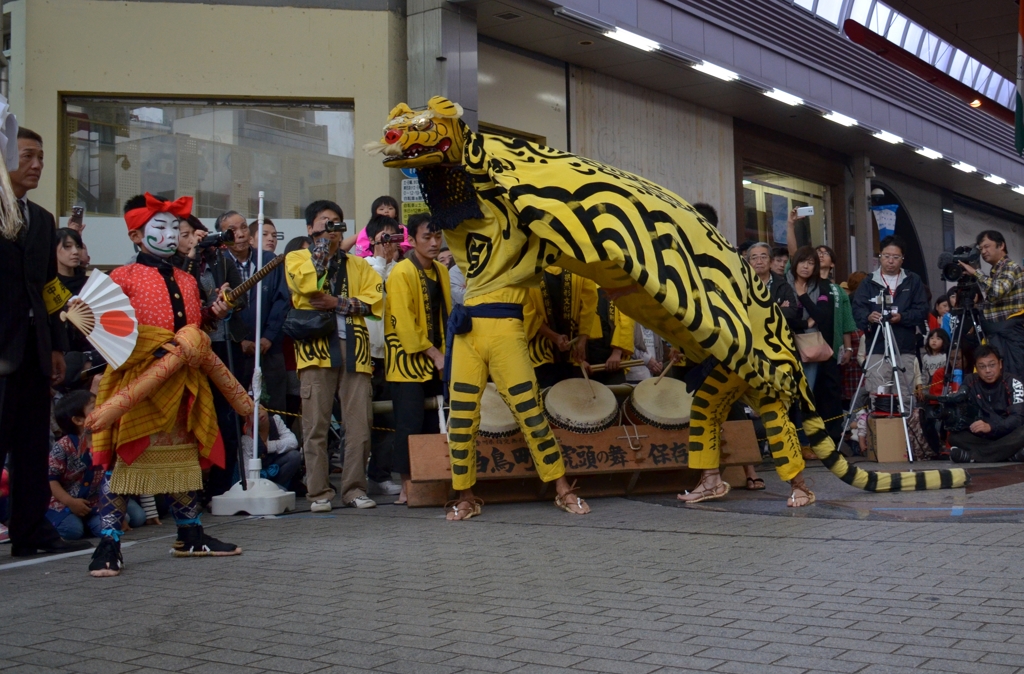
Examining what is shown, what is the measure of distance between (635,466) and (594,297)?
1.27 meters

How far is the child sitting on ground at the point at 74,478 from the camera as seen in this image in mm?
6418

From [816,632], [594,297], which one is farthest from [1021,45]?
[816,632]

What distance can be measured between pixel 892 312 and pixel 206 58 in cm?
720

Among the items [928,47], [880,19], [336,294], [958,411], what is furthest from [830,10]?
[336,294]

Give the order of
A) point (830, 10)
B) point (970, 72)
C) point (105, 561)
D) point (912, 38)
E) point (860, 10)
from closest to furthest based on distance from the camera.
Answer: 1. point (105, 561)
2. point (830, 10)
3. point (860, 10)
4. point (912, 38)
5. point (970, 72)

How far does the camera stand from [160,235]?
17.9 feet

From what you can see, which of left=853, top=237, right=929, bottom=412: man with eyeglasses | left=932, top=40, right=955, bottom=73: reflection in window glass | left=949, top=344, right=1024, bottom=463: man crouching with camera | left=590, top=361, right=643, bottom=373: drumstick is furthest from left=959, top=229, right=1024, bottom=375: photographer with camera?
left=932, top=40, right=955, bottom=73: reflection in window glass

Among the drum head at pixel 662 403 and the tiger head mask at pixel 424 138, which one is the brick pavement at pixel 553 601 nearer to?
the drum head at pixel 662 403

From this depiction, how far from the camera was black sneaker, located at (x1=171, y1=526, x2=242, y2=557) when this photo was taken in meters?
5.47

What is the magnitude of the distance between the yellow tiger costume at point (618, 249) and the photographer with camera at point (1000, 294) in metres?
4.14

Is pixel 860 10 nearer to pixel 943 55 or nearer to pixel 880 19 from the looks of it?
pixel 880 19

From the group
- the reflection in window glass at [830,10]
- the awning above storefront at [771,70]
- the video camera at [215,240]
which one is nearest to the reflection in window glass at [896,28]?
the awning above storefront at [771,70]

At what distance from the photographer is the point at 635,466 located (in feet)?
24.2

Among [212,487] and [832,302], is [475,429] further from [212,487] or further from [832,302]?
[832,302]
